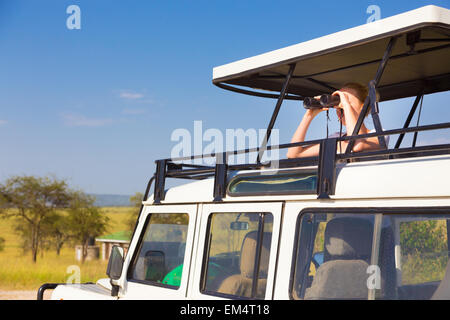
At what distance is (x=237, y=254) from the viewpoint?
3736 millimetres

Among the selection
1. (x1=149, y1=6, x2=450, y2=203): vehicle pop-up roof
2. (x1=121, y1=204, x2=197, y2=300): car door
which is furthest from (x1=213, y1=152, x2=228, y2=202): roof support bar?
(x1=121, y1=204, x2=197, y2=300): car door

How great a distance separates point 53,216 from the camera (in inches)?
1399

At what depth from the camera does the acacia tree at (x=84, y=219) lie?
35938 millimetres

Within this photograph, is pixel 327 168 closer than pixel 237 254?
Yes

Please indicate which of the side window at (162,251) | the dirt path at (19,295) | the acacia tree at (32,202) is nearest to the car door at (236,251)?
the side window at (162,251)

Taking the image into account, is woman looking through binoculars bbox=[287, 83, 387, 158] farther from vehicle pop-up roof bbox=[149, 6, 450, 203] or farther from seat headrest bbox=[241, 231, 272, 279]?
seat headrest bbox=[241, 231, 272, 279]

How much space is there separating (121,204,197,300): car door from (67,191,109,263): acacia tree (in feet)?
106

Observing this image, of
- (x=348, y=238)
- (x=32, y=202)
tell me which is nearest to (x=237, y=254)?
(x=348, y=238)

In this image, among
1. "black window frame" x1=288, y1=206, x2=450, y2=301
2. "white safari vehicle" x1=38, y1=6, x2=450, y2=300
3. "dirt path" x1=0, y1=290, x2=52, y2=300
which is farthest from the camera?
"dirt path" x1=0, y1=290, x2=52, y2=300

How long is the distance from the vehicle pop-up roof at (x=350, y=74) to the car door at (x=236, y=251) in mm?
196

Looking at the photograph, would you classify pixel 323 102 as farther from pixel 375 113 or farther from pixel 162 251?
pixel 162 251

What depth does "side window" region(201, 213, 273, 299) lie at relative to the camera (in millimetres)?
3490

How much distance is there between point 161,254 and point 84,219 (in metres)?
33.2

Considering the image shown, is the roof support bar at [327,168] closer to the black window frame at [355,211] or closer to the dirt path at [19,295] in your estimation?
the black window frame at [355,211]
